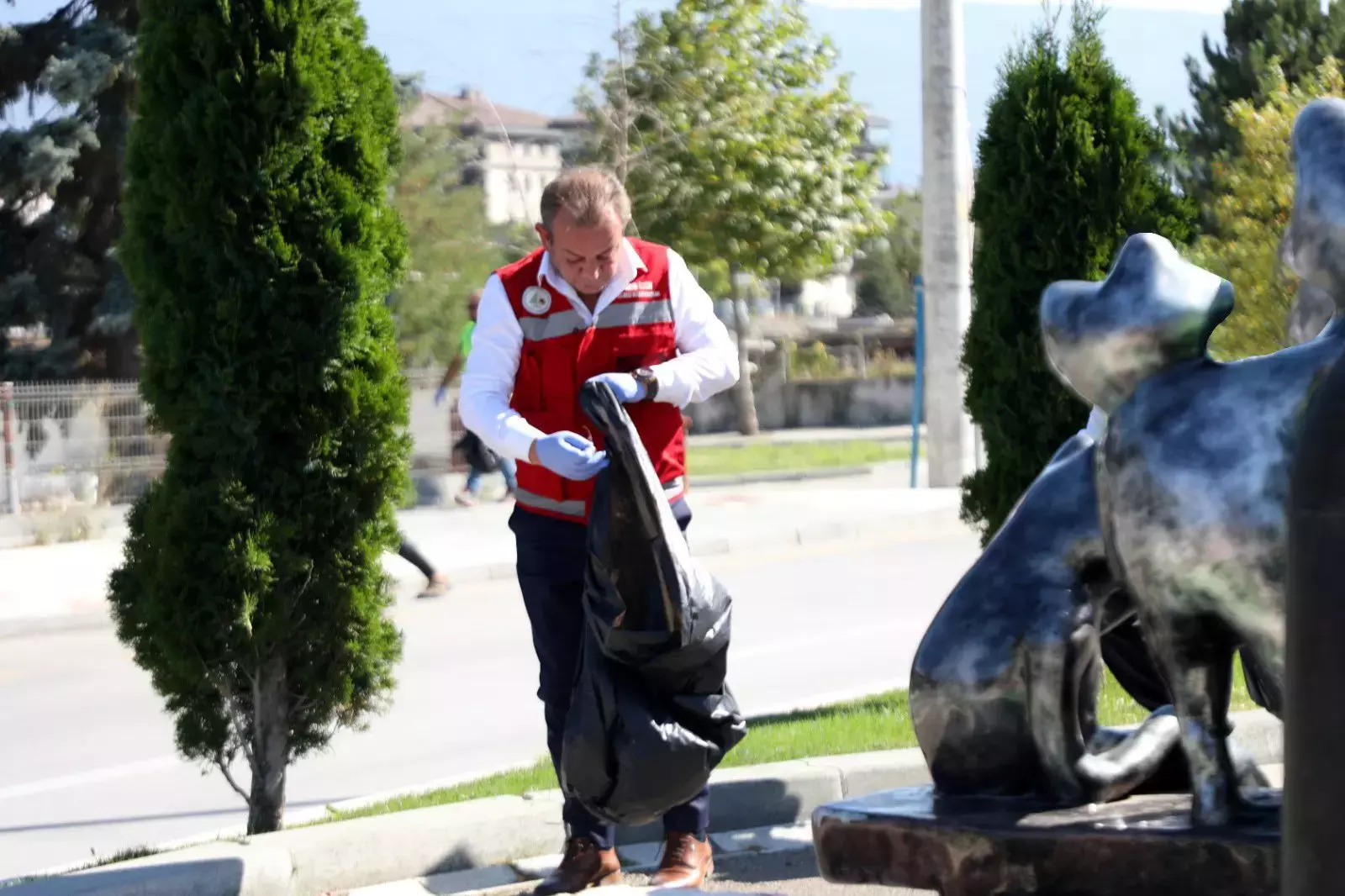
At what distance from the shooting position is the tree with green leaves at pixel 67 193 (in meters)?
24.3

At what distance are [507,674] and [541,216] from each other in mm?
5565

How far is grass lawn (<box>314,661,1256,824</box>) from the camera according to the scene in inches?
231

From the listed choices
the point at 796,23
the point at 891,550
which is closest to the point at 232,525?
the point at 891,550

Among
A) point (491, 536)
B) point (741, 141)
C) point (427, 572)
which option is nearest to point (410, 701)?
point (427, 572)

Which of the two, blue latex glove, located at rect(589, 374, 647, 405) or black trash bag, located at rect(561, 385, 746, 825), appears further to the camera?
blue latex glove, located at rect(589, 374, 647, 405)

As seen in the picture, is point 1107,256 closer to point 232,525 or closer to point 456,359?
point 232,525

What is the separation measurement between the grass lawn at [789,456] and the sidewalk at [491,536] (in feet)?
13.5

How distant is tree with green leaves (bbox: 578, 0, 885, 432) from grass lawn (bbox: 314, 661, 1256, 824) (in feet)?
77.2

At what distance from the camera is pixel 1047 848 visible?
7.68 feet

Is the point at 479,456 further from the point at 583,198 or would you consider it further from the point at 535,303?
the point at 583,198

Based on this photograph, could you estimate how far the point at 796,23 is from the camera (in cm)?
3481

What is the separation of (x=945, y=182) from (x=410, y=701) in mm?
10462

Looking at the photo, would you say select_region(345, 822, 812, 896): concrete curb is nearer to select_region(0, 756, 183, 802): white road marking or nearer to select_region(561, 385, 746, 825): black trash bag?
select_region(561, 385, 746, 825): black trash bag

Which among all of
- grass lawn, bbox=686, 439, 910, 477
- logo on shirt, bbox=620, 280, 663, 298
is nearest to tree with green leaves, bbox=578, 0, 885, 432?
grass lawn, bbox=686, 439, 910, 477
